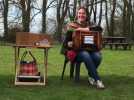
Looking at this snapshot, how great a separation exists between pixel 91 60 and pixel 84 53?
18cm

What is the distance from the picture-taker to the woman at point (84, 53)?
28.3 feet

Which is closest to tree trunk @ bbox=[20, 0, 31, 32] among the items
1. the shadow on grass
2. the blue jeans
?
the shadow on grass

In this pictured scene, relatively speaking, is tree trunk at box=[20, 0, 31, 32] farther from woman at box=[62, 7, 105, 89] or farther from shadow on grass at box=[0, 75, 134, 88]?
woman at box=[62, 7, 105, 89]

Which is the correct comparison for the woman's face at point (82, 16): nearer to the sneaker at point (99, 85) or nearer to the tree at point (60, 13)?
the sneaker at point (99, 85)

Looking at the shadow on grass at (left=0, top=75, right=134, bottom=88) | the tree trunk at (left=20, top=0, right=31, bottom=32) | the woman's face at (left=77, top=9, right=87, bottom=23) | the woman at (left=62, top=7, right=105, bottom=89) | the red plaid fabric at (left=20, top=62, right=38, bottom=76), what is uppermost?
the tree trunk at (left=20, top=0, right=31, bottom=32)

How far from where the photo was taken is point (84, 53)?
8727mm

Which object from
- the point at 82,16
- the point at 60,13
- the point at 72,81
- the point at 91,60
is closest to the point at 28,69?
the point at 72,81

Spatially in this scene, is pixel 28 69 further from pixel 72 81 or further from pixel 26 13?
pixel 26 13

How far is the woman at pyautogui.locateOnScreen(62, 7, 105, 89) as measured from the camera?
8.62 meters

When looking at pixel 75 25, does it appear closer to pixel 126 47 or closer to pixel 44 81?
pixel 44 81

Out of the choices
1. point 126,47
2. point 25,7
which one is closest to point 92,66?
point 126,47

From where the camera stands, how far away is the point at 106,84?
9.12 meters

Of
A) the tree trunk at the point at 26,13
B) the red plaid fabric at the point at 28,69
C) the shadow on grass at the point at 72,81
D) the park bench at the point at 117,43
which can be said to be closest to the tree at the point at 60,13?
the tree trunk at the point at 26,13

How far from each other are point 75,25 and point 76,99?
6.27 ft
